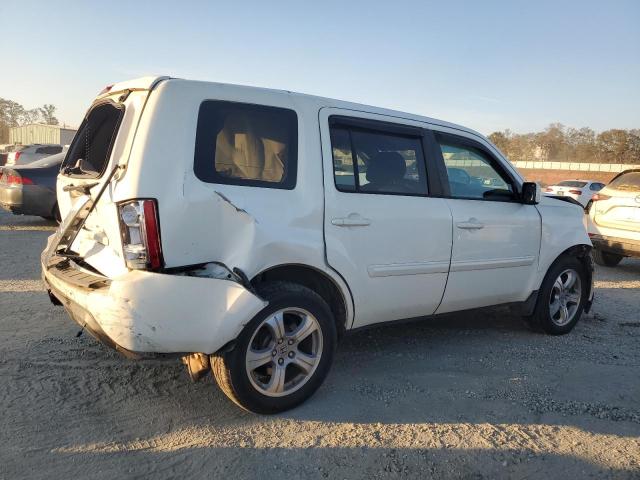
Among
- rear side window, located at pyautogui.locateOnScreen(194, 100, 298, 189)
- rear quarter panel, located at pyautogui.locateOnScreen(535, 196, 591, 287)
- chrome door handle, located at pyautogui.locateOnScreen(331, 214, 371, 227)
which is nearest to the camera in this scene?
rear side window, located at pyautogui.locateOnScreen(194, 100, 298, 189)

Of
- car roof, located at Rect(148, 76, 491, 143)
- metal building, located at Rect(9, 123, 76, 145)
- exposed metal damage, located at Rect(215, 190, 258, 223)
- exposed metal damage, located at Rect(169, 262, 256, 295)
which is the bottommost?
exposed metal damage, located at Rect(169, 262, 256, 295)

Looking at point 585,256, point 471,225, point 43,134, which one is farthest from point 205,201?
point 43,134

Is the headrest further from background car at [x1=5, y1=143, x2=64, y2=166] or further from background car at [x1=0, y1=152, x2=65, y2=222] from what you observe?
background car at [x1=5, y1=143, x2=64, y2=166]

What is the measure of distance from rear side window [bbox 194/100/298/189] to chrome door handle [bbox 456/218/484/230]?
1502 millimetres

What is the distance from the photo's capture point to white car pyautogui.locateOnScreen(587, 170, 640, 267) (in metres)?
7.85

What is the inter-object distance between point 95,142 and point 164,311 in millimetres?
1550

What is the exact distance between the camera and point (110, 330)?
2791 mm

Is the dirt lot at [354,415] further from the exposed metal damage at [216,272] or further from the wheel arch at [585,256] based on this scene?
the exposed metal damage at [216,272]

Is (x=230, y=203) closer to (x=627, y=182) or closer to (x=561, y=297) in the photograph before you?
(x=561, y=297)

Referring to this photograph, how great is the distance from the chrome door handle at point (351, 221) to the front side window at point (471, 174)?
3.24 feet

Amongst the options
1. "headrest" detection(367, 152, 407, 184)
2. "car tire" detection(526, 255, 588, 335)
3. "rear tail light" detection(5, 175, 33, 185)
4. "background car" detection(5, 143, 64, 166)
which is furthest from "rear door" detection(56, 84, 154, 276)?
"background car" detection(5, 143, 64, 166)

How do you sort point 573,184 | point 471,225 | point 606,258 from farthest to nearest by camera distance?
point 573,184
point 606,258
point 471,225

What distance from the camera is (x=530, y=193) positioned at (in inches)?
179

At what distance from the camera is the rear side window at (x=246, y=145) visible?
3.01 m
